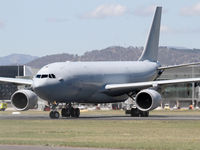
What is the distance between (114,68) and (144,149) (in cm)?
3741

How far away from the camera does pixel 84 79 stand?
59.7 m

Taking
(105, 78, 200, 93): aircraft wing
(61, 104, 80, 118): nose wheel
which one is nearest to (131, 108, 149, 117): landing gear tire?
(105, 78, 200, 93): aircraft wing

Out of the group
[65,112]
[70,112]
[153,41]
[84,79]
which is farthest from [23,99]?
[153,41]

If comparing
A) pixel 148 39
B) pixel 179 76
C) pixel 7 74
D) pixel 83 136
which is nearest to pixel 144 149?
pixel 83 136

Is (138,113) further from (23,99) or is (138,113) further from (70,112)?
(23,99)

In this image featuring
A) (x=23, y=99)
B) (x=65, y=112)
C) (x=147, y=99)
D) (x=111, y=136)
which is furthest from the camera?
(x=23, y=99)

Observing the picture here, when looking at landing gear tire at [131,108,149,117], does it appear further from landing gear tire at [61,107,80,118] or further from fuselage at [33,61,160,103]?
landing gear tire at [61,107,80,118]

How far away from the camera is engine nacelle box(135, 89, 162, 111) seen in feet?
187

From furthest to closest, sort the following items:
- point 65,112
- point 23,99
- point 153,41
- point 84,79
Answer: point 153,41, point 23,99, point 65,112, point 84,79

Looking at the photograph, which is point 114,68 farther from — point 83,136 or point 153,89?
point 83,136

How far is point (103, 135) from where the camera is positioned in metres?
35.9

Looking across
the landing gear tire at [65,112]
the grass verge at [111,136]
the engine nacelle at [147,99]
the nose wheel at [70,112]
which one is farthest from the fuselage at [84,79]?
the grass verge at [111,136]

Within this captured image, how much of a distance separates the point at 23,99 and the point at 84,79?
5938 mm

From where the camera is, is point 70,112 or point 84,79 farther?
point 70,112
